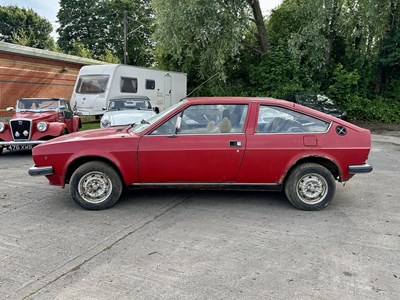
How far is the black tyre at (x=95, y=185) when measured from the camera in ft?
15.3

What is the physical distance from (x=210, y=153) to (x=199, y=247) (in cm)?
143

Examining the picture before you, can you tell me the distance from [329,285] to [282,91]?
1492 centimetres

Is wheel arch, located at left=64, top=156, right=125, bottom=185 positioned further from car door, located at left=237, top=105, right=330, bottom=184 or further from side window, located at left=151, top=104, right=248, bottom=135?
car door, located at left=237, top=105, right=330, bottom=184

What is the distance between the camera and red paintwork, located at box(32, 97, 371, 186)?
183 inches

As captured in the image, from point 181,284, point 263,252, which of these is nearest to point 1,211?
point 181,284

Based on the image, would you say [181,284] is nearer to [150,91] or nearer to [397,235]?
[397,235]

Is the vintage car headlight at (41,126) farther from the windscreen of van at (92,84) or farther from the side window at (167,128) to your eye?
the windscreen of van at (92,84)

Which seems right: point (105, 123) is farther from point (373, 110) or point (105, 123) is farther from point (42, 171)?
point (373, 110)

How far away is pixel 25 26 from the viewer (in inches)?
1786

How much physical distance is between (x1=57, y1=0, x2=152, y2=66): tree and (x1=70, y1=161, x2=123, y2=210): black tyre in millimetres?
38241

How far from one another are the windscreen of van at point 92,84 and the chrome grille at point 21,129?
616 centimetres

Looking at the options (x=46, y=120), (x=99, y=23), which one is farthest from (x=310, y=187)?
(x=99, y=23)

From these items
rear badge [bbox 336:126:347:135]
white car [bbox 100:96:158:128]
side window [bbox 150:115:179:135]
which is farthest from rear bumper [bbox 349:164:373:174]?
white car [bbox 100:96:158:128]

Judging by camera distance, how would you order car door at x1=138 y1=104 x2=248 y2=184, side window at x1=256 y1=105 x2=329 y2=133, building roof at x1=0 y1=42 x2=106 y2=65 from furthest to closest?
building roof at x1=0 y1=42 x2=106 y2=65, side window at x1=256 y1=105 x2=329 y2=133, car door at x1=138 y1=104 x2=248 y2=184
